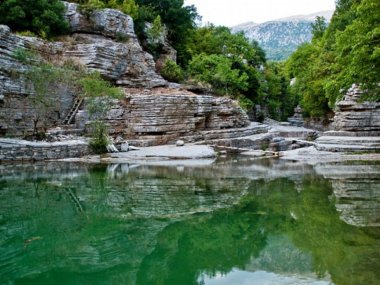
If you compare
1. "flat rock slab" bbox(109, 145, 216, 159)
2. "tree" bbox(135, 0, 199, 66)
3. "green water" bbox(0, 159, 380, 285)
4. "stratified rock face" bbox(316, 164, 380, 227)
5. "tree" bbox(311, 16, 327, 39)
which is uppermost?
"tree" bbox(311, 16, 327, 39)

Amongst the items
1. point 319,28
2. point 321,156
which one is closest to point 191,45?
point 319,28

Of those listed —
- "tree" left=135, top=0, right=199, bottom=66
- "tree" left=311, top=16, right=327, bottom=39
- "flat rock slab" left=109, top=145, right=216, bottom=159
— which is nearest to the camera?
"flat rock slab" left=109, top=145, right=216, bottom=159

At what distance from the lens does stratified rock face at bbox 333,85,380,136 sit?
A: 23.4 m

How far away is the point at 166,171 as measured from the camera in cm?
1419

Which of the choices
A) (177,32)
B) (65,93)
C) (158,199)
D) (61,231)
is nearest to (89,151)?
(65,93)

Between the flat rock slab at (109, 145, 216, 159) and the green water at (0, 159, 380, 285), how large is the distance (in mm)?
5716

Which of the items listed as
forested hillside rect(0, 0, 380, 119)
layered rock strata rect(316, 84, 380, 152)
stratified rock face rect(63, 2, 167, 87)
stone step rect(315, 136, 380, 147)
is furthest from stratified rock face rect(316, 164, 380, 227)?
stratified rock face rect(63, 2, 167, 87)

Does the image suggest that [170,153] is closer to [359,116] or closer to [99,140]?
[99,140]

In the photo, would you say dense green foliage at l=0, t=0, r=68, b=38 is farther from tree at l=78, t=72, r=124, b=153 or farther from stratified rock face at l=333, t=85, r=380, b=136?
stratified rock face at l=333, t=85, r=380, b=136

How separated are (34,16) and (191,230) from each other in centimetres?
2159

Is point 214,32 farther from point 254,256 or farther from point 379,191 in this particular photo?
point 254,256

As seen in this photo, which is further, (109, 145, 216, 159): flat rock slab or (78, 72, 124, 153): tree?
(78, 72, 124, 153): tree

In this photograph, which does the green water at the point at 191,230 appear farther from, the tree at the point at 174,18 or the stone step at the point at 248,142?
the tree at the point at 174,18

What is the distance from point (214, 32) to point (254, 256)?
37.9m
